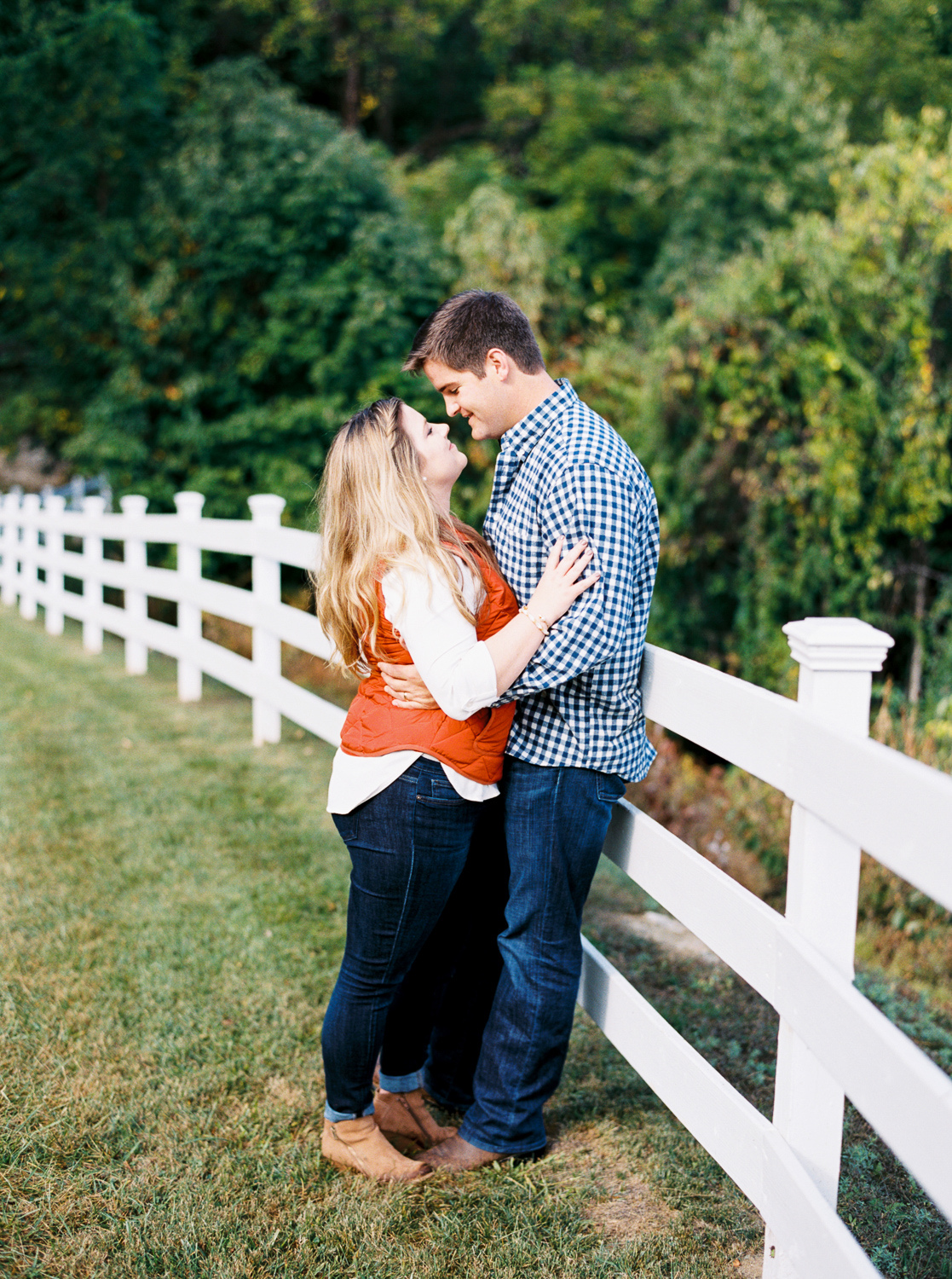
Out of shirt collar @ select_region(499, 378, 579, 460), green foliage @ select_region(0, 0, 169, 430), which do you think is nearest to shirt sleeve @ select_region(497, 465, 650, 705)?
shirt collar @ select_region(499, 378, 579, 460)

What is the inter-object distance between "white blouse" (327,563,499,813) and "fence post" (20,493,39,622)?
12260 mm

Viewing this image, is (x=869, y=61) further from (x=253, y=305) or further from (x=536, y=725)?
(x=536, y=725)

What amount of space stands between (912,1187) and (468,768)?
4.66 ft

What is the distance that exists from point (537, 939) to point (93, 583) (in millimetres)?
8986

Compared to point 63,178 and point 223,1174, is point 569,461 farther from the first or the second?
point 63,178

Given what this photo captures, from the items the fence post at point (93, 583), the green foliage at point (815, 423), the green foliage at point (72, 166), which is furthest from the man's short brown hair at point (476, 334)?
the green foliage at point (72, 166)

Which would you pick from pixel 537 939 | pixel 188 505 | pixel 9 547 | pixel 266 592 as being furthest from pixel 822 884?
pixel 9 547

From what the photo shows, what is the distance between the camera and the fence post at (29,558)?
45.3 ft

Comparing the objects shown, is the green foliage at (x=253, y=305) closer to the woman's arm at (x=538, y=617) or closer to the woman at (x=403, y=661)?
the woman at (x=403, y=661)

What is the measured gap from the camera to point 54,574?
12.6 metres

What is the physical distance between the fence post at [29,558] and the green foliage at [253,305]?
375 centimetres

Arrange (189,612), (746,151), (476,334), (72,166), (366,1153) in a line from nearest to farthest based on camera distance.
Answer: (476,334)
(366,1153)
(189,612)
(72,166)
(746,151)

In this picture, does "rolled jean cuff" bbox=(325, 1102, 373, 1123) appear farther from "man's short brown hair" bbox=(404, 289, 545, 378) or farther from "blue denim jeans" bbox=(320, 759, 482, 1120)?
"man's short brown hair" bbox=(404, 289, 545, 378)

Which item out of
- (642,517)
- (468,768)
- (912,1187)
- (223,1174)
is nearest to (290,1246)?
(223,1174)
